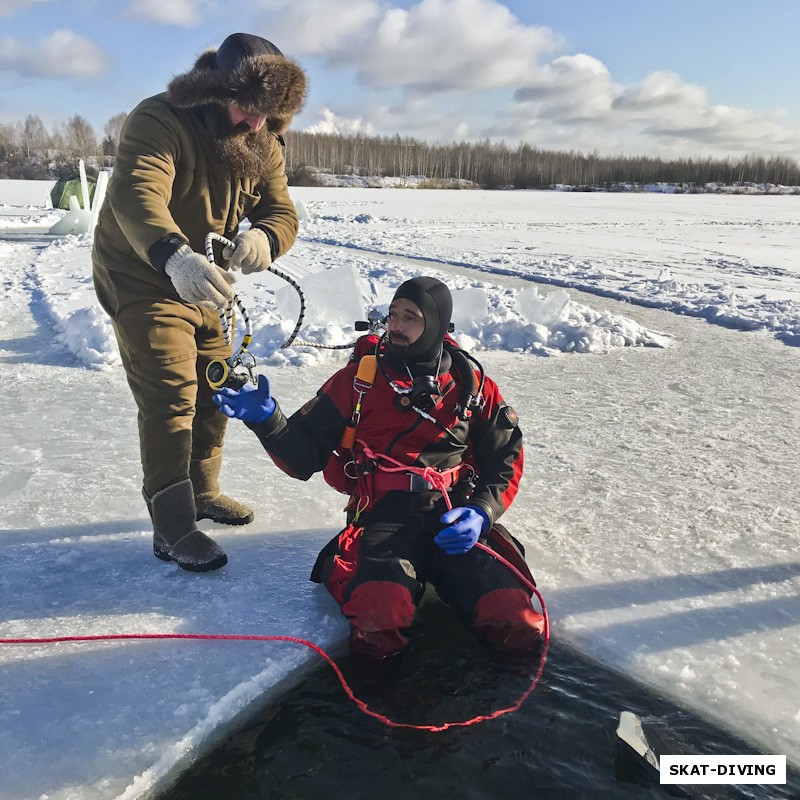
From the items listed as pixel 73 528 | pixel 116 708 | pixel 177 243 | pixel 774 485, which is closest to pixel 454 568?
pixel 116 708

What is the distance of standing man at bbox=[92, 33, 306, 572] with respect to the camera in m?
2.21

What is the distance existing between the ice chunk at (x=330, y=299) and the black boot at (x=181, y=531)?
12.9 ft

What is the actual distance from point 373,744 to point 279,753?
23 centimetres

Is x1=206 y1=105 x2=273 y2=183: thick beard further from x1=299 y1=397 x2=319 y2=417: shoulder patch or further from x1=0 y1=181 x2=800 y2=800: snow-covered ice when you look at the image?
x1=0 y1=181 x2=800 y2=800: snow-covered ice

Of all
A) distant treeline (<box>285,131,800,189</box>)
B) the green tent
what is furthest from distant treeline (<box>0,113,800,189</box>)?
the green tent

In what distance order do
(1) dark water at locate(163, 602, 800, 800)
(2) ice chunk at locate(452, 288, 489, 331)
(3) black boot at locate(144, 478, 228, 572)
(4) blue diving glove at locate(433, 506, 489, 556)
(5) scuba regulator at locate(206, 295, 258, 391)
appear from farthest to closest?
(2) ice chunk at locate(452, 288, 489, 331) → (3) black boot at locate(144, 478, 228, 572) → (5) scuba regulator at locate(206, 295, 258, 391) → (4) blue diving glove at locate(433, 506, 489, 556) → (1) dark water at locate(163, 602, 800, 800)

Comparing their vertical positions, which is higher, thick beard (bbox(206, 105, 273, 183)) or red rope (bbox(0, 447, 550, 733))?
thick beard (bbox(206, 105, 273, 183))

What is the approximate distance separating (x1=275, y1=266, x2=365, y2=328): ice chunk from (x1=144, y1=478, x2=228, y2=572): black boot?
3.92m

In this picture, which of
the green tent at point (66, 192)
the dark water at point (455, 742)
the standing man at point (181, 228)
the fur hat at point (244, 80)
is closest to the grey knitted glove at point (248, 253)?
the standing man at point (181, 228)

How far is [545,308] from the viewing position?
6.48 metres

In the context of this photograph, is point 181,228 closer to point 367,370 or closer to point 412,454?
point 367,370

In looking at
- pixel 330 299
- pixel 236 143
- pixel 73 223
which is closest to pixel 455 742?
pixel 236 143

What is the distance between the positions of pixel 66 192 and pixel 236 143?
23.9m

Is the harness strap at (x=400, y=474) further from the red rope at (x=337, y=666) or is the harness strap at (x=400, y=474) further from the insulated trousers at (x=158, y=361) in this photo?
the insulated trousers at (x=158, y=361)
